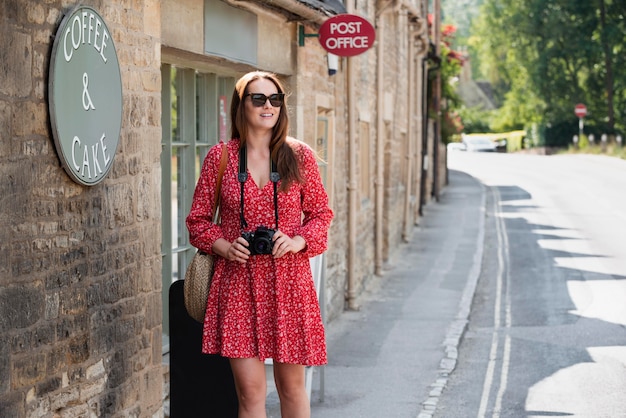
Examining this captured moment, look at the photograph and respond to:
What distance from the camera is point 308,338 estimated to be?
495 centimetres

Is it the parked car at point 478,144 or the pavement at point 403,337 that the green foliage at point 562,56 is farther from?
the pavement at point 403,337

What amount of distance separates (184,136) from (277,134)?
322 centimetres

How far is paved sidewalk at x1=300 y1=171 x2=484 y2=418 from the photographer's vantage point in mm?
8633

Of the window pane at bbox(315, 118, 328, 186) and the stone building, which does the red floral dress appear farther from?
the window pane at bbox(315, 118, 328, 186)

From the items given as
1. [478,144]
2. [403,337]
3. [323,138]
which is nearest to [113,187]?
[403,337]

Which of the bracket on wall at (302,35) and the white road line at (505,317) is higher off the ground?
the bracket on wall at (302,35)

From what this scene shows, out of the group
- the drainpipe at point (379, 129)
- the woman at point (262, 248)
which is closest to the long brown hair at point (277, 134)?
the woman at point (262, 248)

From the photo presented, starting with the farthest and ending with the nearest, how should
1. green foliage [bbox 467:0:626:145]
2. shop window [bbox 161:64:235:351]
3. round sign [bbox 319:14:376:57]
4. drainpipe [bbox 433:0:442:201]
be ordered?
1. green foliage [bbox 467:0:626:145]
2. drainpipe [bbox 433:0:442:201]
3. round sign [bbox 319:14:376:57]
4. shop window [bbox 161:64:235:351]

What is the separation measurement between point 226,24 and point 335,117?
4332mm

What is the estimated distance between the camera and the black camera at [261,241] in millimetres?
4816

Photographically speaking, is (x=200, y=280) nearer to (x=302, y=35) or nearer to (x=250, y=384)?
(x=250, y=384)

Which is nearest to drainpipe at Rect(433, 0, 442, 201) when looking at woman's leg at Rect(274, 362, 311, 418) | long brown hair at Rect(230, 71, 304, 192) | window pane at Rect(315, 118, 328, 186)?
window pane at Rect(315, 118, 328, 186)

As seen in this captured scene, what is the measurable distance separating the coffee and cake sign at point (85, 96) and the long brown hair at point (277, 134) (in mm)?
687

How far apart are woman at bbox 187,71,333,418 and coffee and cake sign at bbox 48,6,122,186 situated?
1.95 feet
